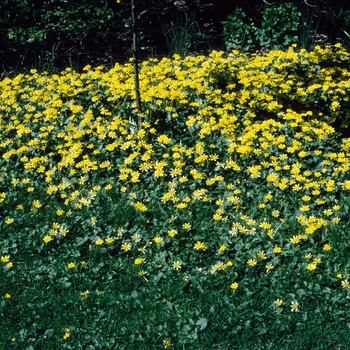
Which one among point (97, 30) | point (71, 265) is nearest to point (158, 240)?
point (71, 265)

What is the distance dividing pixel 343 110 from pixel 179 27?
8.09ft

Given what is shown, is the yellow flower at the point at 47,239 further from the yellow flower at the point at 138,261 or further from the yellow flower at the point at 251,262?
the yellow flower at the point at 251,262

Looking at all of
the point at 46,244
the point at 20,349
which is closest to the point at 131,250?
the point at 46,244

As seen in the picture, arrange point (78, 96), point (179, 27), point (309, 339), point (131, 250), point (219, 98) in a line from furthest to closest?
point (179, 27) → point (78, 96) → point (219, 98) → point (131, 250) → point (309, 339)

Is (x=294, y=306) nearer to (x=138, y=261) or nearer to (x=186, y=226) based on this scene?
(x=186, y=226)

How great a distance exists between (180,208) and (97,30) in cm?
345

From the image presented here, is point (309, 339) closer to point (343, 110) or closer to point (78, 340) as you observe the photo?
point (78, 340)

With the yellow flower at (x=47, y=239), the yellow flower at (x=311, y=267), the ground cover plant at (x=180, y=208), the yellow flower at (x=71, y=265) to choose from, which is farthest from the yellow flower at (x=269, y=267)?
the yellow flower at (x=47, y=239)

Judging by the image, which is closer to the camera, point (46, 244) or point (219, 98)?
point (46, 244)

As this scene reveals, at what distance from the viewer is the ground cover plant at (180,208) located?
3461mm

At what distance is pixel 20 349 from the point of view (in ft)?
11.1

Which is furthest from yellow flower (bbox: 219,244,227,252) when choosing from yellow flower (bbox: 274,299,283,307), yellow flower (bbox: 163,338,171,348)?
yellow flower (bbox: 163,338,171,348)

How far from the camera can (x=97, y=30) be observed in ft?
22.4

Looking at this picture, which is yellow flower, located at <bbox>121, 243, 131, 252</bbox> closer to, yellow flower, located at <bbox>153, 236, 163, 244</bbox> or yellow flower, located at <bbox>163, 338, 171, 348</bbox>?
yellow flower, located at <bbox>153, 236, 163, 244</bbox>
